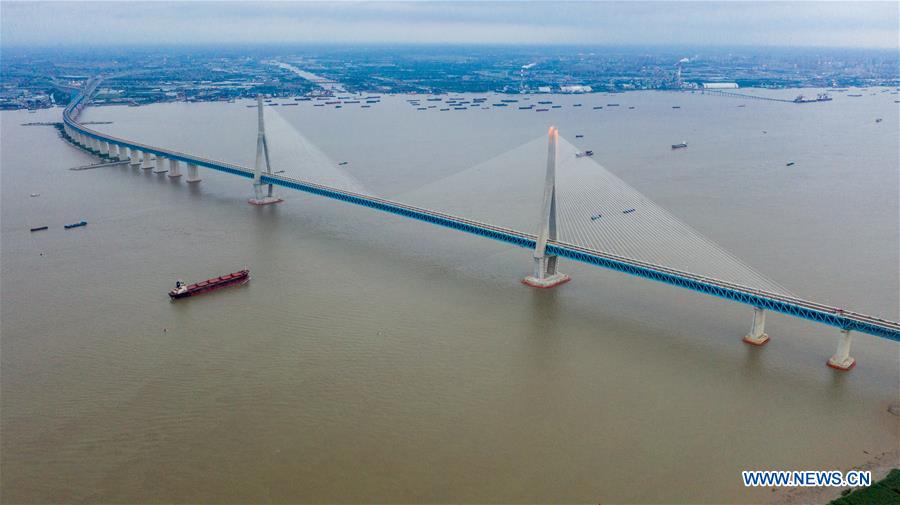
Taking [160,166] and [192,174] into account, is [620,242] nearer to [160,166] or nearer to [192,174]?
[192,174]

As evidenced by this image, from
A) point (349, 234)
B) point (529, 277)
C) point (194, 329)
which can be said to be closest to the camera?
point (194, 329)

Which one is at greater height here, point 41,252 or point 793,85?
point 793,85

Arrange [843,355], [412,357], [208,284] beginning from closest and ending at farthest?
[843,355]
[412,357]
[208,284]

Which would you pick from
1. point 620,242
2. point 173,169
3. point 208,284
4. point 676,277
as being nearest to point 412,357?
point 676,277

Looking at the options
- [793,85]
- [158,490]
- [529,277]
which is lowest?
[158,490]

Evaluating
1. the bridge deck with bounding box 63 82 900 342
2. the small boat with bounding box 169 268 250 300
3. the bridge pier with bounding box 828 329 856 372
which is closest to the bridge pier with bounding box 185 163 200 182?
the bridge deck with bounding box 63 82 900 342

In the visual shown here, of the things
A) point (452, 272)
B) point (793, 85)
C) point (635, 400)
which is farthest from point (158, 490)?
point (793, 85)

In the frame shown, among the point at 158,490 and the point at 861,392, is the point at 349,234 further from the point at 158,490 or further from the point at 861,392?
the point at 861,392
